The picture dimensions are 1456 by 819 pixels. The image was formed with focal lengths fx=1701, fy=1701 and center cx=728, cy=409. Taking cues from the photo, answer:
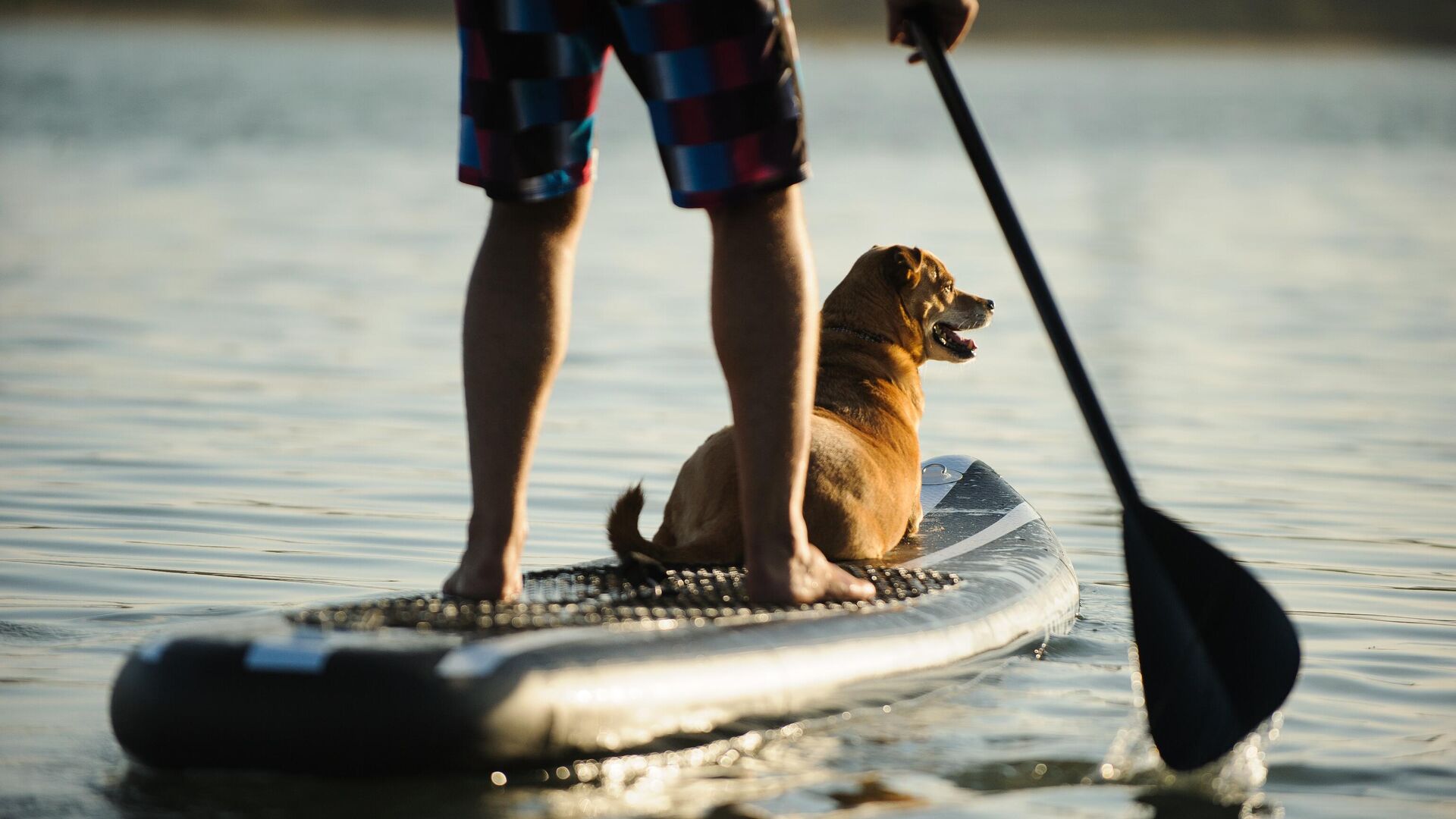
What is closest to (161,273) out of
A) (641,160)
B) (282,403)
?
(282,403)

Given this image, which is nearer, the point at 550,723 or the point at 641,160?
the point at 550,723

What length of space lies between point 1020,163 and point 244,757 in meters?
21.1

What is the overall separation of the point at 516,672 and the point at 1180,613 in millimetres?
1305

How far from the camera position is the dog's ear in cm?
482

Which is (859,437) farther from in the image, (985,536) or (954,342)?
(954,342)

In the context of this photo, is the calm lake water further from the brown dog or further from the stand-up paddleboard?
the brown dog

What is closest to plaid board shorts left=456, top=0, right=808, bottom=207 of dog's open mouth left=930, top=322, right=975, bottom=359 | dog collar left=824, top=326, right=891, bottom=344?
dog collar left=824, top=326, right=891, bottom=344

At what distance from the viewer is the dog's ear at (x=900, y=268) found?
4824 millimetres

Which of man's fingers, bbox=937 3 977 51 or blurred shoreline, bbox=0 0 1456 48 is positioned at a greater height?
man's fingers, bbox=937 3 977 51

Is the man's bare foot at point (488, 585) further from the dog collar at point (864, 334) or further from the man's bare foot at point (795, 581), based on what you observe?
the dog collar at point (864, 334)

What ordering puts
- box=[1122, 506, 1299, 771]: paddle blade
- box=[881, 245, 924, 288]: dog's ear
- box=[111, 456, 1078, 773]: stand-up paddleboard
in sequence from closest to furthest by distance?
box=[111, 456, 1078, 773]: stand-up paddleboard
box=[1122, 506, 1299, 771]: paddle blade
box=[881, 245, 924, 288]: dog's ear

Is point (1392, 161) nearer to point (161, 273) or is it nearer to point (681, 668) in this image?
point (161, 273)

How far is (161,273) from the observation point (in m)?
10.5

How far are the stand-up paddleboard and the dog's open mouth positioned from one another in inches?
68.8
